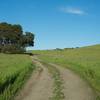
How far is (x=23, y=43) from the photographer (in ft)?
381

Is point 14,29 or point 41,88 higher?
point 14,29

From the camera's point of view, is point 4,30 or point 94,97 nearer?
point 94,97

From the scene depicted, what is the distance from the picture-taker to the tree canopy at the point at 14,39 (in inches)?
4518

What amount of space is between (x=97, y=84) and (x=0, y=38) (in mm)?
98226

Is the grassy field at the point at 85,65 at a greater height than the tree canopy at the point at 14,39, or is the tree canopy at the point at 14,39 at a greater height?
the tree canopy at the point at 14,39

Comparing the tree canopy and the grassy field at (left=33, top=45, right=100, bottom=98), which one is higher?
the tree canopy

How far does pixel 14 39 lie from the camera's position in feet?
377

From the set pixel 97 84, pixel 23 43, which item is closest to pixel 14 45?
pixel 23 43

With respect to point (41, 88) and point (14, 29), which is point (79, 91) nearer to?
point (41, 88)

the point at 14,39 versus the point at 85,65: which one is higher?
the point at 14,39

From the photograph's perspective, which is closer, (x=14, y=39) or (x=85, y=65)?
(x=85, y=65)

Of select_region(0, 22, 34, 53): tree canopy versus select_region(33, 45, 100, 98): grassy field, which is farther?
select_region(0, 22, 34, 53): tree canopy

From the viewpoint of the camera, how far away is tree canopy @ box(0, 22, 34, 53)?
11475 cm

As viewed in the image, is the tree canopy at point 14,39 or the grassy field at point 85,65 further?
the tree canopy at point 14,39
